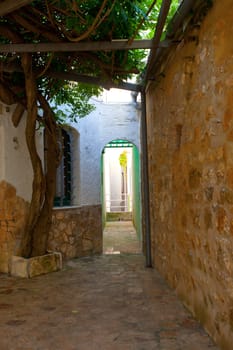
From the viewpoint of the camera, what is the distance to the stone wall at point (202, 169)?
6.80 feet

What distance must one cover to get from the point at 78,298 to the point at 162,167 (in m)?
1.63

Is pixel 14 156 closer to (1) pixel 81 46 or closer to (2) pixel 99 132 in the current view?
(1) pixel 81 46

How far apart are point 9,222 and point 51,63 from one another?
2066 millimetres

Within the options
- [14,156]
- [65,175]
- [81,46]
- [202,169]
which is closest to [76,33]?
[81,46]

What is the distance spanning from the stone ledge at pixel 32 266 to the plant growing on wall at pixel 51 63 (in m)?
0.15

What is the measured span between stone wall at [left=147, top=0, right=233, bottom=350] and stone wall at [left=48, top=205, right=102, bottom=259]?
2110 millimetres

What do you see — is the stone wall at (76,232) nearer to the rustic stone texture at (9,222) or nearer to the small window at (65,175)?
the small window at (65,175)

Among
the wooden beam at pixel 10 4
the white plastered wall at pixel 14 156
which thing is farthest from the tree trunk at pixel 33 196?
the wooden beam at pixel 10 4

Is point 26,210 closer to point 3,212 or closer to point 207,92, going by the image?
point 3,212

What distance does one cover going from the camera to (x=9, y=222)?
4645mm

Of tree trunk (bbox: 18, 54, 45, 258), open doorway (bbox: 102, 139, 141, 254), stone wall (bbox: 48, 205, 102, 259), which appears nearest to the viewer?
tree trunk (bbox: 18, 54, 45, 258)

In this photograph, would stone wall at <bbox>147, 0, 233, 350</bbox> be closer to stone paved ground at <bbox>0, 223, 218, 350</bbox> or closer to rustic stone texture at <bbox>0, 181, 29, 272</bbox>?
stone paved ground at <bbox>0, 223, 218, 350</bbox>

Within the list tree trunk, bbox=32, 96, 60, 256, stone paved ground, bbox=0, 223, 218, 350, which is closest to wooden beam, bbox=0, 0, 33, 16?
tree trunk, bbox=32, 96, 60, 256

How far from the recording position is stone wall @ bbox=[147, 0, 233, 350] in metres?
2.07
